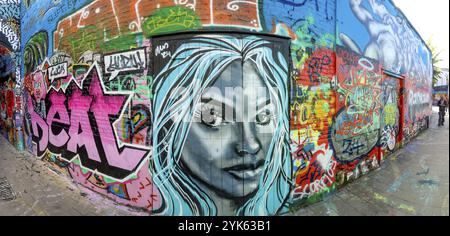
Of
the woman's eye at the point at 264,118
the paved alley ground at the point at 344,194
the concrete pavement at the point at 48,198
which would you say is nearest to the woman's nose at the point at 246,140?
the woman's eye at the point at 264,118

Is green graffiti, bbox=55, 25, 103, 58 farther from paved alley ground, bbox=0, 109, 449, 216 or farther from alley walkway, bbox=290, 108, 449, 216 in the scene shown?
alley walkway, bbox=290, 108, 449, 216

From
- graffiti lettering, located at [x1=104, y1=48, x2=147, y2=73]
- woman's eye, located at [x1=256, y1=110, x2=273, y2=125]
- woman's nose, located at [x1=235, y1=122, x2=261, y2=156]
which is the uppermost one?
graffiti lettering, located at [x1=104, y1=48, x2=147, y2=73]

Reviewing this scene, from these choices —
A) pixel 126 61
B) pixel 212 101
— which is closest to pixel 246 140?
pixel 212 101

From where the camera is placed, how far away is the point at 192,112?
369 cm

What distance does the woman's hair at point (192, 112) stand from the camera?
362 centimetres

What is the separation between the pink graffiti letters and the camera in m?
4.37

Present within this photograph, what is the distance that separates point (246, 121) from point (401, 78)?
8.33 meters

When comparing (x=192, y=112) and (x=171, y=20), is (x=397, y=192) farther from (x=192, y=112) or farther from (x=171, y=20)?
(x=171, y=20)

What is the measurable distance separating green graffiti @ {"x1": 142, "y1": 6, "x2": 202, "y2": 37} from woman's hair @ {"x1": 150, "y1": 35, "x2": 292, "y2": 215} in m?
0.27

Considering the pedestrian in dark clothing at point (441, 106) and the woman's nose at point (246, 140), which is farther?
the pedestrian in dark clothing at point (441, 106)

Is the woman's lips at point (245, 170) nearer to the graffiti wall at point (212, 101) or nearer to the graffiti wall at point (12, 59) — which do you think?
the graffiti wall at point (212, 101)

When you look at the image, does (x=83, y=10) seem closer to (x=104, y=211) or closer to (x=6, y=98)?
(x=104, y=211)

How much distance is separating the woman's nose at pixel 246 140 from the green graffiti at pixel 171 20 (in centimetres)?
175

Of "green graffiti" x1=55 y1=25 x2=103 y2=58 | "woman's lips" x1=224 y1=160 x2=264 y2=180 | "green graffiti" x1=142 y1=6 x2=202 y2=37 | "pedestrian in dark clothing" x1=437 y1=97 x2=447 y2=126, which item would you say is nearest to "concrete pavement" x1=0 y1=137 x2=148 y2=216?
"woman's lips" x1=224 y1=160 x2=264 y2=180
